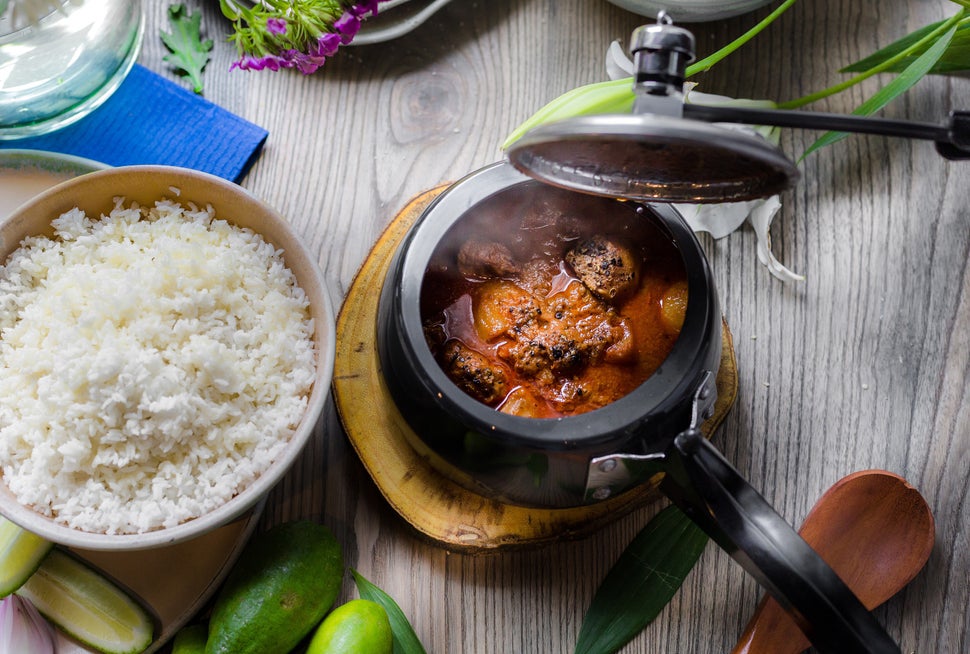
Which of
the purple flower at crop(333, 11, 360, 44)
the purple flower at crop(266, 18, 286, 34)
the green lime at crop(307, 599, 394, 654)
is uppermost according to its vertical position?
the purple flower at crop(333, 11, 360, 44)

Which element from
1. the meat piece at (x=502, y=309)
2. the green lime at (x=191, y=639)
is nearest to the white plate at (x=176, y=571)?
the green lime at (x=191, y=639)

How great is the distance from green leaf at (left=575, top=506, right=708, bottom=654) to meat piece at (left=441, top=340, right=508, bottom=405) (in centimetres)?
41

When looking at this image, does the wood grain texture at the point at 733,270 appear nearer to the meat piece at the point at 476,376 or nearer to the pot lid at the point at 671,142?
the meat piece at the point at 476,376

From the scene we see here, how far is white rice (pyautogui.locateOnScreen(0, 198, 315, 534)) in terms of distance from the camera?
1180 millimetres

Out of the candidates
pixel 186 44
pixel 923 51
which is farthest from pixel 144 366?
pixel 923 51

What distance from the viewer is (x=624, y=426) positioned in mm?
1125

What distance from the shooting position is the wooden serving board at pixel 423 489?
1.33 meters

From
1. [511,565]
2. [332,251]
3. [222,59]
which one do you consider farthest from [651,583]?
[222,59]

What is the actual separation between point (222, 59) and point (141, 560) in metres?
0.92

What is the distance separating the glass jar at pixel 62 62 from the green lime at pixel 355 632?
38.4 inches

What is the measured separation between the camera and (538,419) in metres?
1.14

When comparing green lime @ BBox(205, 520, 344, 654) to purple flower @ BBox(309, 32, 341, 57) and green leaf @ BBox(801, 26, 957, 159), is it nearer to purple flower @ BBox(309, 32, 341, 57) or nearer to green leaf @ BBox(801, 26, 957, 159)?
purple flower @ BBox(309, 32, 341, 57)

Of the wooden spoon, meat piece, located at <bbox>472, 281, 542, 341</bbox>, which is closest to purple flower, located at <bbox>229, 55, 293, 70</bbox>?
meat piece, located at <bbox>472, 281, 542, 341</bbox>

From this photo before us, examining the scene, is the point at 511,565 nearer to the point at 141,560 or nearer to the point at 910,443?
the point at 141,560
